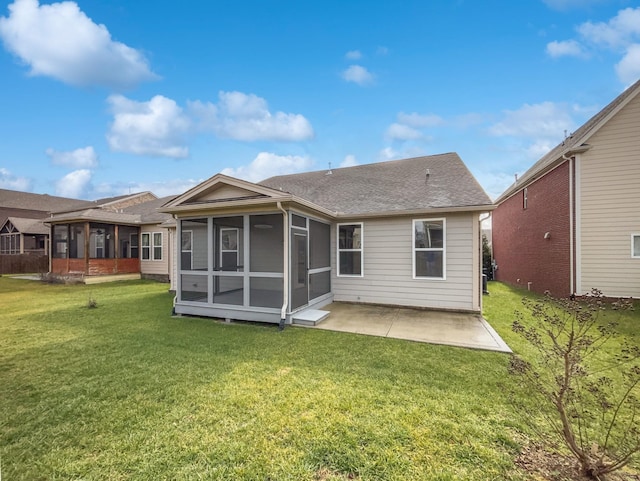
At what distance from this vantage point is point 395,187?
9.27 m

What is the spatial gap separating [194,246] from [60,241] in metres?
13.2

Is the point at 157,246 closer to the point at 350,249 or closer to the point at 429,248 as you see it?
the point at 350,249

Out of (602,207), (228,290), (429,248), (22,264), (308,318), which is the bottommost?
(308,318)

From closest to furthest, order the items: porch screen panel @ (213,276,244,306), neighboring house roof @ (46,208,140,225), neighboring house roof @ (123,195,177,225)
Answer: porch screen panel @ (213,276,244,306) < neighboring house roof @ (46,208,140,225) < neighboring house roof @ (123,195,177,225)

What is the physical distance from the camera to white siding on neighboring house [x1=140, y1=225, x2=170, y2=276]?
15125 mm

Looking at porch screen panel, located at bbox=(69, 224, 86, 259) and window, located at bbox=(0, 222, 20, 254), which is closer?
porch screen panel, located at bbox=(69, 224, 86, 259)

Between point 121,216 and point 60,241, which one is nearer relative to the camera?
point 121,216

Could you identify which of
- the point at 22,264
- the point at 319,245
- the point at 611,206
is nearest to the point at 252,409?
the point at 319,245

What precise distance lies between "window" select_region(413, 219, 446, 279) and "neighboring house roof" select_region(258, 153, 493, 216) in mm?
575

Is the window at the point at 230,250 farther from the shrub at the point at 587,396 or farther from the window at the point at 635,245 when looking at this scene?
the window at the point at 635,245

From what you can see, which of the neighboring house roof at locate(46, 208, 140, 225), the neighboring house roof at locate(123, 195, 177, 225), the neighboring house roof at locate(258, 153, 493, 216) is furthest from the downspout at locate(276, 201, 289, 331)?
the neighboring house roof at locate(46, 208, 140, 225)

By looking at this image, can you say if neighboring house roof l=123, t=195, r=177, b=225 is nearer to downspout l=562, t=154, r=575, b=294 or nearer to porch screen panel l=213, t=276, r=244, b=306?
porch screen panel l=213, t=276, r=244, b=306

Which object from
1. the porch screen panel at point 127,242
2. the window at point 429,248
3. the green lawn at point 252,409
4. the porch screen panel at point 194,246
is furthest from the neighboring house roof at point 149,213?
the window at point 429,248

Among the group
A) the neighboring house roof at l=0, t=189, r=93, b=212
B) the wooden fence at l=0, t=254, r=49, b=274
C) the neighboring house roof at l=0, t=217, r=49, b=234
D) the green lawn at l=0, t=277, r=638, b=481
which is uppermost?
the neighboring house roof at l=0, t=189, r=93, b=212
